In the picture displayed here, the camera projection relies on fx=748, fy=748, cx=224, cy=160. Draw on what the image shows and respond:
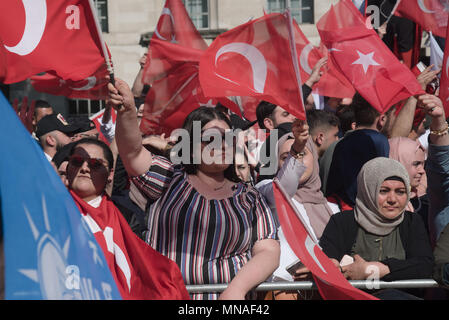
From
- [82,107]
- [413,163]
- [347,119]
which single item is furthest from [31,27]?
[82,107]

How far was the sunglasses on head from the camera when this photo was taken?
452 cm

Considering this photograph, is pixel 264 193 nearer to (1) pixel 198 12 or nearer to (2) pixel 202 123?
(2) pixel 202 123

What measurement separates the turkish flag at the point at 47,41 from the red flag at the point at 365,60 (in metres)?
2.28

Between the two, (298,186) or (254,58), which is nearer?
(254,58)

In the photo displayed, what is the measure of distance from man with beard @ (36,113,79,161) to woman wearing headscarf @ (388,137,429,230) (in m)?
2.70

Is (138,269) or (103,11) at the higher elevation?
(103,11)

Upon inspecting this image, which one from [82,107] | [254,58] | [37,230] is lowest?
[82,107]

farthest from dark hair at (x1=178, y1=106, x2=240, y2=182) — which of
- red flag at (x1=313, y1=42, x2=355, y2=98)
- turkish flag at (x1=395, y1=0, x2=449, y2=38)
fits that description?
turkish flag at (x1=395, y1=0, x2=449, y2=38)

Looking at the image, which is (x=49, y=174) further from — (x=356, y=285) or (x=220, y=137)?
(x=356, y=285)

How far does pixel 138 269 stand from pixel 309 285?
0.97m

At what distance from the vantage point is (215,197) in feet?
13.7

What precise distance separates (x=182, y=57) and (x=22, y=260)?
163 inches

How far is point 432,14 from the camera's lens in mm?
6785

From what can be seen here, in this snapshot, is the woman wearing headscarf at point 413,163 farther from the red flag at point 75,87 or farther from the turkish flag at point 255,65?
the red flag at point 75,87
